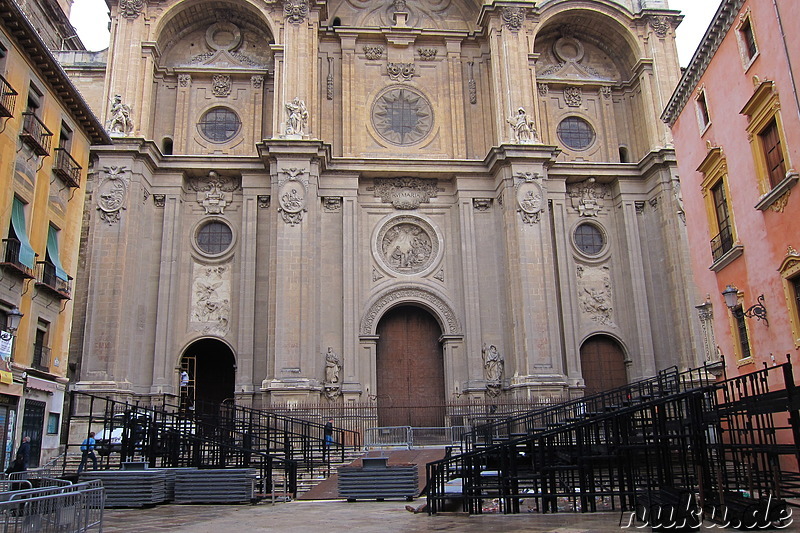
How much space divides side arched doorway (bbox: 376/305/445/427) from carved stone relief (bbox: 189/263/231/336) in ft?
22.7

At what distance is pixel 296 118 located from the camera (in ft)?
98.9

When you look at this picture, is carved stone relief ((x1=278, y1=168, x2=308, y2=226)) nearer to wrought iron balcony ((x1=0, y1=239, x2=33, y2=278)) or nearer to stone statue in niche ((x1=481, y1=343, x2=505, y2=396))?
stone statue in niche ((x1=481, y1=343, x2=505, y2=396))

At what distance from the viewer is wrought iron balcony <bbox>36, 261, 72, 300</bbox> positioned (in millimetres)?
20078

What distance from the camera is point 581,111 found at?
35031mm

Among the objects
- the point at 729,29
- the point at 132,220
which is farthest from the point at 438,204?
the point at 729,29

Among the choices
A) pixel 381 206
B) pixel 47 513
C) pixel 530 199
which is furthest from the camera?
pixel 381 206

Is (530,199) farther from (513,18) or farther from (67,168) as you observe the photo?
(67,168)

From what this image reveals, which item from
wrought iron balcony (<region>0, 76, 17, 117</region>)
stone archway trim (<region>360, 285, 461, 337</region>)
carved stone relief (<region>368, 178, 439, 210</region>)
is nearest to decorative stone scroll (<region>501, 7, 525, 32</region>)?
carved stone relief (<region>368, 178, 439, 210</region>)

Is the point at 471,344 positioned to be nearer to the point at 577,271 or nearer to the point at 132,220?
the point at 577,271

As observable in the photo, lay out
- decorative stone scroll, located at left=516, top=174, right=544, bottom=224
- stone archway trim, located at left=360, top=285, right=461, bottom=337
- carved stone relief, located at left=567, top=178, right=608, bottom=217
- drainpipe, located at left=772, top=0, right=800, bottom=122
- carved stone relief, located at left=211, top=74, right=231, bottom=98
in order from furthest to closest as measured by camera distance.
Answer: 1. carved stone relief, located at left=567, top=178, right=608, bottom=217
2. carved stone relief, located at left=211, top=74, right=231, bottom=98
3. stone archway trim, located at left=360, top=285, right=461, bottom=337
4. decorative stone scroll, located at left=516, top=174, right=544, bottom=224
5. drainpipe, located at left=772, top=0, right=800, bottom=122

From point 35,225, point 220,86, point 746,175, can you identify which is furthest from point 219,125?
point 746,175

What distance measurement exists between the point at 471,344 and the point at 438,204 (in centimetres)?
690

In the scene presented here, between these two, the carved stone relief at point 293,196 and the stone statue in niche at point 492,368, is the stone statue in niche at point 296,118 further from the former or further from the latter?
the stone statue in niche at point 492,368

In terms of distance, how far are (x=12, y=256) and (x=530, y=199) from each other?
796 inches
